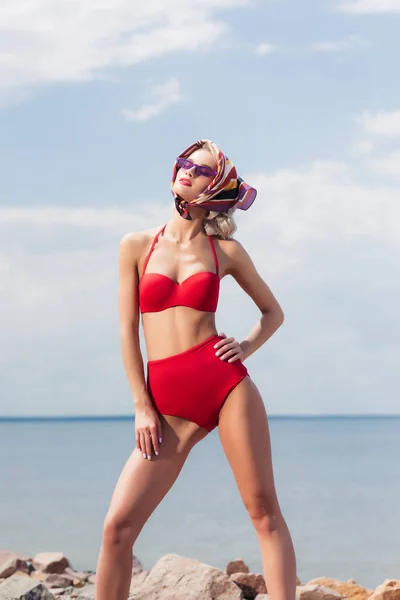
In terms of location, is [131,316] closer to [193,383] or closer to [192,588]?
[193,383]

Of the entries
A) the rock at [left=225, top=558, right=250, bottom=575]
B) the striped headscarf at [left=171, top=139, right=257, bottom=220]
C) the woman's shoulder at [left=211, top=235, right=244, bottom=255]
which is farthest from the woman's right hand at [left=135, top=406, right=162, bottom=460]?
the rock at [left=225, top=558, right=250, bottom=575]

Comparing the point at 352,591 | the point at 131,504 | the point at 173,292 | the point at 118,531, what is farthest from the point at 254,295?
the point at 352,591

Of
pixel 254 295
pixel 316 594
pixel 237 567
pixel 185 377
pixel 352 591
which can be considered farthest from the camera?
pixel 237 567

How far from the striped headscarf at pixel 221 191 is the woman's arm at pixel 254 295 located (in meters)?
0.24

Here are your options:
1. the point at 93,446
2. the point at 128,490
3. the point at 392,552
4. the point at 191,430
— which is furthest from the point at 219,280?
the point at 93,446

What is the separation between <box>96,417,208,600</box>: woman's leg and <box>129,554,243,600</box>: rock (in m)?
1.57

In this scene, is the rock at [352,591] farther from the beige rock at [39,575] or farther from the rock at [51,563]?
the rock at [51,563]

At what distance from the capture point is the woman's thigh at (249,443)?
5.80 m

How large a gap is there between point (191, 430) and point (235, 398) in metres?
0.31

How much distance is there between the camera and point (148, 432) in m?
5.69

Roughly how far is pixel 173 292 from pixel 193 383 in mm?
518

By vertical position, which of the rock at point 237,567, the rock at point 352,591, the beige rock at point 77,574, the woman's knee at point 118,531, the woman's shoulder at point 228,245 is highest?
the woman's shoulder at point 228,245

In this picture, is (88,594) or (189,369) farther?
(88,594)

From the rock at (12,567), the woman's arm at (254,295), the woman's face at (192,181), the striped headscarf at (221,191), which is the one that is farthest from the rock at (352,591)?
the woman's face at (192,181)
